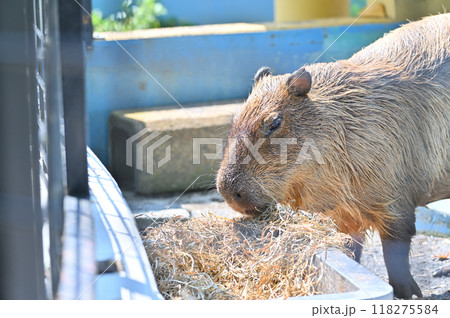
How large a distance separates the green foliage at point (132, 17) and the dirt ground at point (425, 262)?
1.96 m

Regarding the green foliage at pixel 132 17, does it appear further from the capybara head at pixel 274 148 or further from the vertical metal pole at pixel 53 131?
the vertical metal pole at pixel 53 131

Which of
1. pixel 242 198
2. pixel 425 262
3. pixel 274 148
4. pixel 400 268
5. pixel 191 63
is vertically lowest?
pixel 425 262

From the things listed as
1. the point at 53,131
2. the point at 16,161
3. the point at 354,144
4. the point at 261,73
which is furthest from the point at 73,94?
the point at 354,144

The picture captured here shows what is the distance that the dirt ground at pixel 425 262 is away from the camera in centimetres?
276

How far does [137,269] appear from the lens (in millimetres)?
1814

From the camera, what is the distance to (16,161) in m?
1.11

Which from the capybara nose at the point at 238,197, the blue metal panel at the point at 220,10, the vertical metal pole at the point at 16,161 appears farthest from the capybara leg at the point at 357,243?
the blue metal panel at the point at 220,10

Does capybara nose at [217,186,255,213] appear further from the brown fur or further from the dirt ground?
the dirt ground

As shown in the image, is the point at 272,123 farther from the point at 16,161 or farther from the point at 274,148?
the point at 16,161

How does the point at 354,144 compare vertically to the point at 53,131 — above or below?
below

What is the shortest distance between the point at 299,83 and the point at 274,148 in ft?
0.94

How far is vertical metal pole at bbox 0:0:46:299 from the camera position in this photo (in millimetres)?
1043

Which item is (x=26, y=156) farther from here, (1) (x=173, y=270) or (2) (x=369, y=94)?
(2) (x=369, y=94)

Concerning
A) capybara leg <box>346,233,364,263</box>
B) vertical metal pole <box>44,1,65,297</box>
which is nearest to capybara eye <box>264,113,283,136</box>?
capybara leg <box>346,233,364,263</box>
